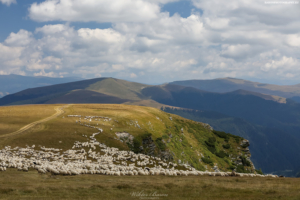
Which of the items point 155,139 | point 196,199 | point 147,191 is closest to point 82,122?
point 155,139

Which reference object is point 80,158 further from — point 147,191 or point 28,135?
point 147,191

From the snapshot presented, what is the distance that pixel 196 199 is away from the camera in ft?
87.5

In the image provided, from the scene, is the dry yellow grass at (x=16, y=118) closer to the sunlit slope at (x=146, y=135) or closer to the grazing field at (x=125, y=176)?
the grazing field at (x=125, y=176)

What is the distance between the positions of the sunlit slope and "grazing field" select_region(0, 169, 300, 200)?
24971 mm

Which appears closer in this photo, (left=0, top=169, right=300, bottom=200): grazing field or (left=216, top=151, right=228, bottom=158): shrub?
(left=0, top=169, right=300, bottom=200): grazing field

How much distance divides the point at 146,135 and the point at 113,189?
150 ft

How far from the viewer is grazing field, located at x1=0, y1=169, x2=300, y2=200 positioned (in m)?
26.8

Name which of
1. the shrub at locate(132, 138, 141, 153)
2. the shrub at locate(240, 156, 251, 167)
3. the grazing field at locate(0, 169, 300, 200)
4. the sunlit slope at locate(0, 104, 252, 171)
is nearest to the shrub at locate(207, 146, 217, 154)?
the sunlit slope at locate(0, 104, 252, 171)

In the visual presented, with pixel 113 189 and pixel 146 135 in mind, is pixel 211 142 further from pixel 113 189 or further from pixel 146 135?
pixel 113 189

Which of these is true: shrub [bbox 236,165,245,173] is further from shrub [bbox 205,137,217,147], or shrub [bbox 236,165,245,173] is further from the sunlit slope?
shrub [bbox 205,137,217,147]

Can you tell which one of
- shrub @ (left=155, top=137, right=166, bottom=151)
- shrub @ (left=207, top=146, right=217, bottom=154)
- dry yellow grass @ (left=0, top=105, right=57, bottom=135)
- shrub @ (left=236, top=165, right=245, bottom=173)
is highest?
dry yellow grass @ (left=0, top=105, right=57, bottom=135)

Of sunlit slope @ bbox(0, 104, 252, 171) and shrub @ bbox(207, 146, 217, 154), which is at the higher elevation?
sunlit slope @ bbox(0, 104, 252, 171)

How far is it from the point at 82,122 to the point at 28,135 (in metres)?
19.0

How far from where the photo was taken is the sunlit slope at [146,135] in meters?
60.4
